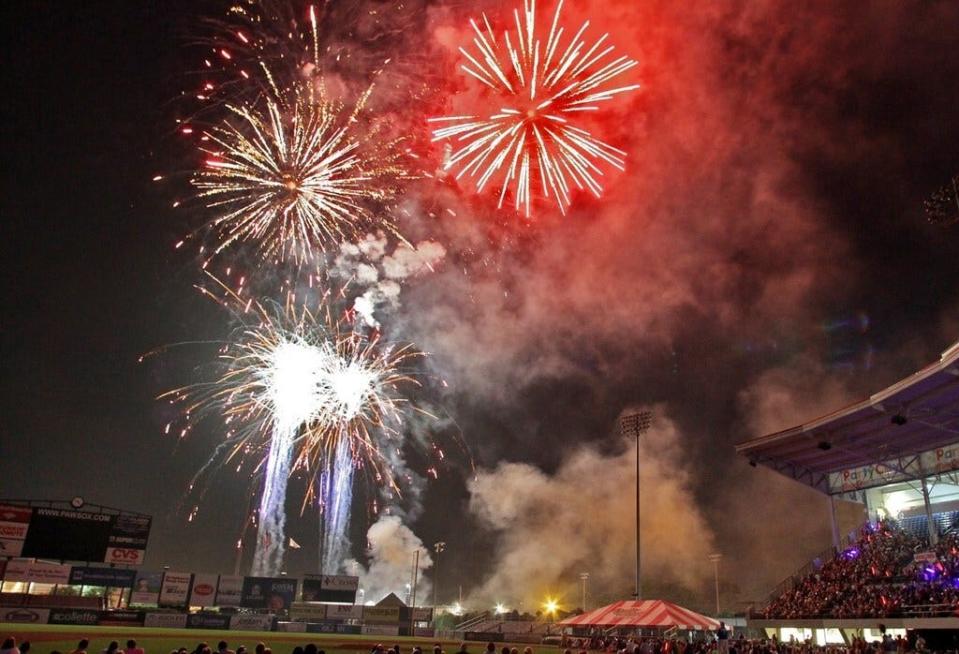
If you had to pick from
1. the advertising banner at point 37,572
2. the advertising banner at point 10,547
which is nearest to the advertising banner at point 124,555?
the advertising banner at point 37,572

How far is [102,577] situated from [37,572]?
4811mm

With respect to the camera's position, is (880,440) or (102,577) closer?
(880,440)

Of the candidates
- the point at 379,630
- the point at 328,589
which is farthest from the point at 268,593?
the point at 379,630

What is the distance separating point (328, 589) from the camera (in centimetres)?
6719

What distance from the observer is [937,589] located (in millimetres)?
33938

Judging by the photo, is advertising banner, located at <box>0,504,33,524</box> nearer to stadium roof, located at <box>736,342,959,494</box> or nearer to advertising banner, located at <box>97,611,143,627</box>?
advertising banner, located at <box>97,611,143,627</box>

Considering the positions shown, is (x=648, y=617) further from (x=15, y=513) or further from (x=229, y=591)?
(x=229, y=591)

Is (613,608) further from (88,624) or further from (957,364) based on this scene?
(88,624)

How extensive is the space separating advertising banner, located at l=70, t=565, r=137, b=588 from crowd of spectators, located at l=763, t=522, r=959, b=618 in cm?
4856

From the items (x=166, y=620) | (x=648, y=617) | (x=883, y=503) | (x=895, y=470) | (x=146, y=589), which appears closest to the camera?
(x=648, y=617)

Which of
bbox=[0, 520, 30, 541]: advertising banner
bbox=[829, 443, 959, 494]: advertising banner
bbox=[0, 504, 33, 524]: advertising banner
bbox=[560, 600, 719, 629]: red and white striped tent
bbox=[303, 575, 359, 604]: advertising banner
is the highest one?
bbox=[829, 443, 959, 494]: advertising banner

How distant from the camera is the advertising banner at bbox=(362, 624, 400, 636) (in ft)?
209

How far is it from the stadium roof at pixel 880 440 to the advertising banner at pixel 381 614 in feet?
126

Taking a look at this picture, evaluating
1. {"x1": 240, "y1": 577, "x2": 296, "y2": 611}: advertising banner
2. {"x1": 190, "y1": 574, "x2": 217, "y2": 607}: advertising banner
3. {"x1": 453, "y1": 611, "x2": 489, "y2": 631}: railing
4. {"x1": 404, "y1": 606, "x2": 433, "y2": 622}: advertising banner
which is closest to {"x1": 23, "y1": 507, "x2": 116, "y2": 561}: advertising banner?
{"x1": 190, "y1": 574, "x2": 217, "y2": 607}: advertising banner
